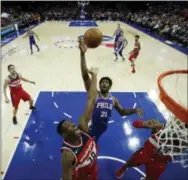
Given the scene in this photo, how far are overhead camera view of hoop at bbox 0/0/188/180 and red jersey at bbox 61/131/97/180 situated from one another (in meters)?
0.01

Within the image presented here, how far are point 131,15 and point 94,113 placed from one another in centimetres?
2799

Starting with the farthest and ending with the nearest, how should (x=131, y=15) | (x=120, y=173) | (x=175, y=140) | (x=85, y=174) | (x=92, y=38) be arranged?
(x=131, y=15) → (x=120, y=173) → (x=92, y=38) → (x=175, y=140) → (x=85, y=174)

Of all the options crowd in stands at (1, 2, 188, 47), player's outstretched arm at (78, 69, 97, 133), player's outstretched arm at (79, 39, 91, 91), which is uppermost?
player's outstretched arm at (79, 39, 91, 91)

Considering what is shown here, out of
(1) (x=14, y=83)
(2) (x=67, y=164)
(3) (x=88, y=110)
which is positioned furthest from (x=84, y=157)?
(1) (x=14, y=83)

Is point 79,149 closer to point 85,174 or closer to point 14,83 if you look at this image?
point 85,174

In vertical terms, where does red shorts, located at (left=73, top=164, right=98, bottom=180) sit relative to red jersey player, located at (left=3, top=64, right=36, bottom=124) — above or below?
above

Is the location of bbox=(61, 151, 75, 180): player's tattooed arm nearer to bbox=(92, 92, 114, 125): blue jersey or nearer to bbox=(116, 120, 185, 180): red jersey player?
bbox=(116, 120, 185, 180): red jersey player

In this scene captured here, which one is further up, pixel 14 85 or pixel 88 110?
pixel 88 110

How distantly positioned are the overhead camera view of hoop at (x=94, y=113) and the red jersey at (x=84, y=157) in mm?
11

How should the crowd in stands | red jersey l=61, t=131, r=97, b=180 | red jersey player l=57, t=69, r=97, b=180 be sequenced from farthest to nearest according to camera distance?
the crowd in stands → red jersey l=61, t=131, r=97, b=180 → red jersey player l=57, t=69, r=97, b=180

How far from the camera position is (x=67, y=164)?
7.85 feet

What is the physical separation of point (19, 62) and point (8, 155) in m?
7.32

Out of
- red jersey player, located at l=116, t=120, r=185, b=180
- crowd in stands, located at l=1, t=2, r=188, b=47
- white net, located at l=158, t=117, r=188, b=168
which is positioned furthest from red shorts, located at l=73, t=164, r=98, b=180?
crowd in stands, located at l=1, t=2, r=188, b=47

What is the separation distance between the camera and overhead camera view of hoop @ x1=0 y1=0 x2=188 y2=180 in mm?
3061
